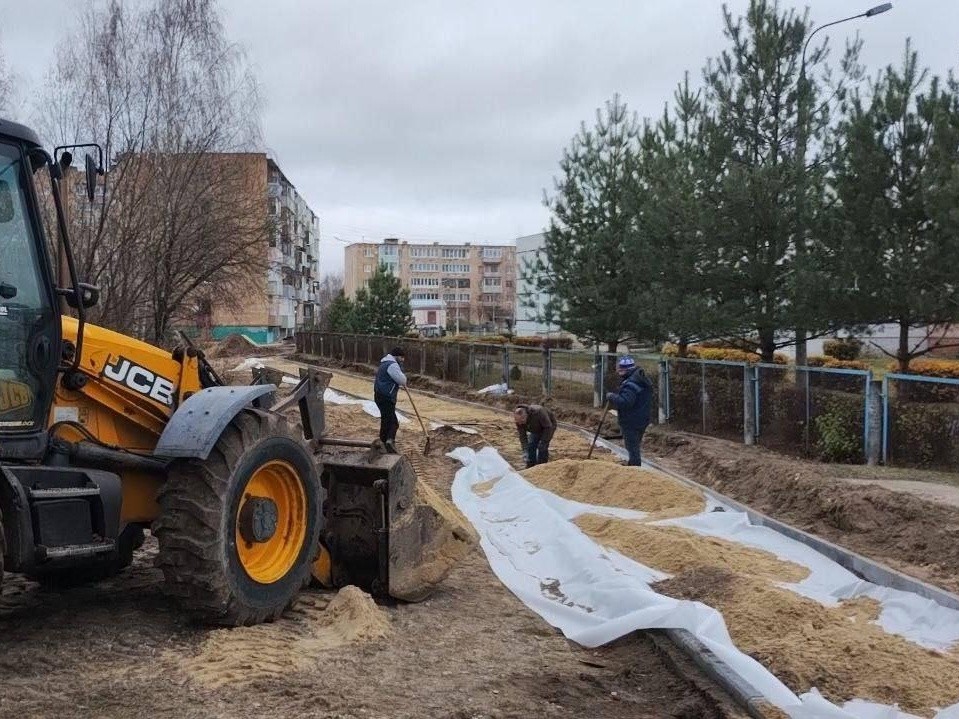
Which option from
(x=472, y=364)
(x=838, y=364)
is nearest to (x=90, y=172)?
(x=838, y=364)

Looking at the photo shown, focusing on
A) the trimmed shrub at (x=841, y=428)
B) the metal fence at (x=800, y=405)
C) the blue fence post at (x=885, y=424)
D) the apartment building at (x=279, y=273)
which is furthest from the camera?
the apartment building at (x=279, y=273)

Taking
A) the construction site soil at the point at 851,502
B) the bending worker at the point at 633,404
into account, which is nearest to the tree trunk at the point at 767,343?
the construction site soil at the point at 851,502

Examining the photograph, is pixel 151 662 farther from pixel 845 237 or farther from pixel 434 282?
pixel 434 282

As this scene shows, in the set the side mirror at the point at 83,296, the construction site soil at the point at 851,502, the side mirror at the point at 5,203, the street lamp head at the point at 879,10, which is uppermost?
the street lamp head at the point at 879,10

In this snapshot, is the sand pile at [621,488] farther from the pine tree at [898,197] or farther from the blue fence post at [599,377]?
the blue fence post at [599,377]

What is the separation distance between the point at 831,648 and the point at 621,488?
5.27 metres

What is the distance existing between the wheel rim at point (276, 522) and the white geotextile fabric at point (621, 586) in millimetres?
1831

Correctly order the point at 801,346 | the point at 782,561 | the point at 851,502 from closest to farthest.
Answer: the point at 782,561 → the point at 851,502 → the point at 801,346

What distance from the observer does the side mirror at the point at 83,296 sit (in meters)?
5.48

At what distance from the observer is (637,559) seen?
825 centimetres

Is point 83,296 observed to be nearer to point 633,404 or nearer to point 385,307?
point 633,404

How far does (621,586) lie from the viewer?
6840mm

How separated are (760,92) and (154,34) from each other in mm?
13321

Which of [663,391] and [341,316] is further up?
[341,316]
